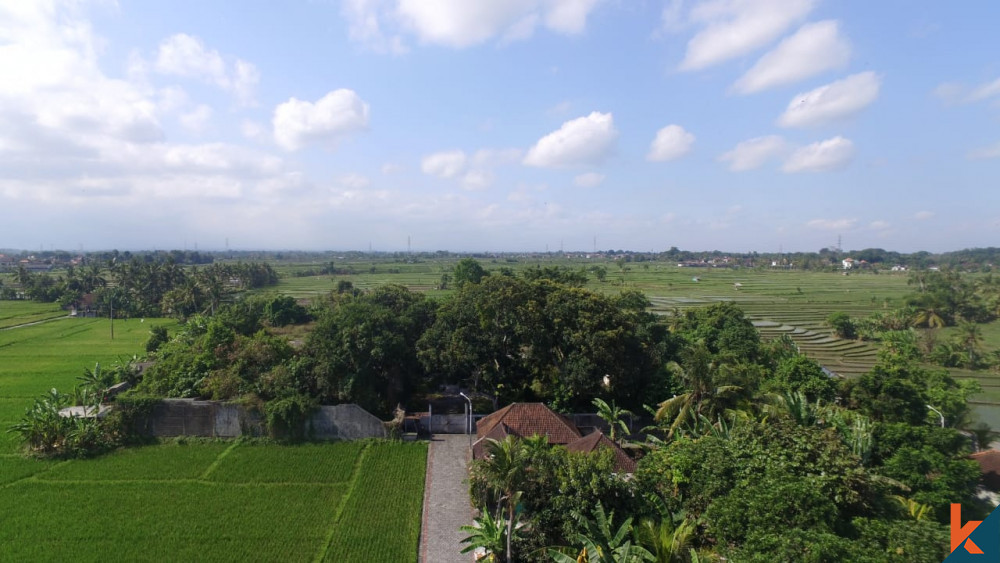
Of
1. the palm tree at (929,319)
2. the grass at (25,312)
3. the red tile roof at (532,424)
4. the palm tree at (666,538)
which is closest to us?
the palm tree at (666,538)

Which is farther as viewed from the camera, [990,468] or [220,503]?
[990,468]

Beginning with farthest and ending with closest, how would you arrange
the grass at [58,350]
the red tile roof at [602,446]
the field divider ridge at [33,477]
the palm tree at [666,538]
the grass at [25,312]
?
1. the grass at [25,312]
2. the grass at [58,350]
3. the red tile roof at [602,446]
4. the field divider ridge at [33,477]
5. the palm tree at [666,538]

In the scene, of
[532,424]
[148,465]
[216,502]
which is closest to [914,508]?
[532,424]

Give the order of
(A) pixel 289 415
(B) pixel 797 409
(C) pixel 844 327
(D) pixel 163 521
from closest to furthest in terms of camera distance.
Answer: (D) pixel 163 521
(B) pixel 797 409
(A) pixel 289 415
(C) pixel 844 327

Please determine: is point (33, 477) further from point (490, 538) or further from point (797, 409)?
point (797, 409)

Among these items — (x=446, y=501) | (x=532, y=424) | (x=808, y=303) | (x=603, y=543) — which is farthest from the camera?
(x=808, y=303)

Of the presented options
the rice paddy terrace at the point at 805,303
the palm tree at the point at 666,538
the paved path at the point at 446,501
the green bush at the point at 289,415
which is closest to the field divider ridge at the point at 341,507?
the paved path at the point at 446,501

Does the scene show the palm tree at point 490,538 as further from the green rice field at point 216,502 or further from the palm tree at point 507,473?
the green rice field at point 216,502

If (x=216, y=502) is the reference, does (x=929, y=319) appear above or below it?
above
